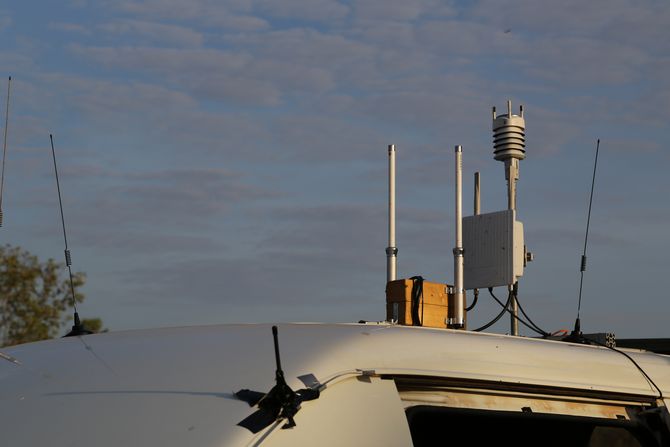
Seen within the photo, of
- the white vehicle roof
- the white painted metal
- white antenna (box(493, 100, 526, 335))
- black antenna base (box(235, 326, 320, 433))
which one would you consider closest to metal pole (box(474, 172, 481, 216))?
white antenna (box(493, 100, 526, 335))

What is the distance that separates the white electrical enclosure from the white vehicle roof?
271cm

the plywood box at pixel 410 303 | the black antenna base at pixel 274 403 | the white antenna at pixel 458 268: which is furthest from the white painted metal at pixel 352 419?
the white antenna at pixel 458 268

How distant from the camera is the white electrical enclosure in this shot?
6453 millimetres

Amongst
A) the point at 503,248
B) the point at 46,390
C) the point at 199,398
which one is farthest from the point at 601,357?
the point at 503,248

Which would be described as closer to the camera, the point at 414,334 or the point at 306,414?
the point at 306,414

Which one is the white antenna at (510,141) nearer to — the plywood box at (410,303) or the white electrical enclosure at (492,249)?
the white electrical enclosure at (492,249)

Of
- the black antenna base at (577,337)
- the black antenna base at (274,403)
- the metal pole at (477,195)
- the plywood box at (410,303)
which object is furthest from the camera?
the metal pole at (477,195)

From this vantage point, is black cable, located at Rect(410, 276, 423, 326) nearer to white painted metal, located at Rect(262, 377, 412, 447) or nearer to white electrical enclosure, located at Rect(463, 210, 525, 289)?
white electrical enclosure, located at Rect(463, 210, 525, 289)

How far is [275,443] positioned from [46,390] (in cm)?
71

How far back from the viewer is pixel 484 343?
349 cm

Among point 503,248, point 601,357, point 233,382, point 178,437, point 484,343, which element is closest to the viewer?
point 178,437

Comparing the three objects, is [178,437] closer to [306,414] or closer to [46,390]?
[306,414]

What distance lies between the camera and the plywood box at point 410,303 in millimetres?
5871

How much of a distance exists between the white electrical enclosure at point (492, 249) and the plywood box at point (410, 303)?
44cm
